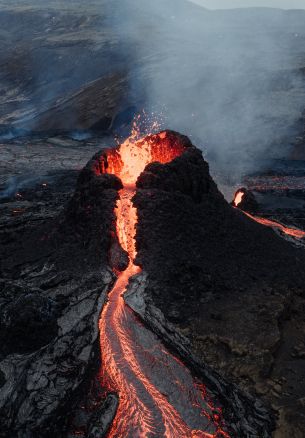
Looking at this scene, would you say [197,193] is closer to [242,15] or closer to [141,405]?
[141,405]

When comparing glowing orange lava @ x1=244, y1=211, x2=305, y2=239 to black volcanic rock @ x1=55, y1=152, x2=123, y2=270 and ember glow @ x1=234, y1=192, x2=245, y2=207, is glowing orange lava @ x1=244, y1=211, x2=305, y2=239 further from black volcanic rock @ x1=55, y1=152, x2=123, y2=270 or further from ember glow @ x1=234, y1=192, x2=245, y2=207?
black volcanic rock @ x1=55, y1=152, x2=123, y2=270

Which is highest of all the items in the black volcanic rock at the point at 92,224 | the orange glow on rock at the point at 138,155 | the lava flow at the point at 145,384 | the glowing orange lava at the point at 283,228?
the orange glow on rock at the point at 138,155

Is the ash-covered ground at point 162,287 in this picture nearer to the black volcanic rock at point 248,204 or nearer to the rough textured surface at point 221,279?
the rough textured surface at point 221,279

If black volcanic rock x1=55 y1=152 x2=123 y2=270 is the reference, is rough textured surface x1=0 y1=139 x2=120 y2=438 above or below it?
below

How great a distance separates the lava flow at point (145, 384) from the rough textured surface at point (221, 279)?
49cm

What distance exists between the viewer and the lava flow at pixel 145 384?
5.27 m

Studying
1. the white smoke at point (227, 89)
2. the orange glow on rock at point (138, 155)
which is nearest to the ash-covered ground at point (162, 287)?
the orange glow on rock at point (138, 155)

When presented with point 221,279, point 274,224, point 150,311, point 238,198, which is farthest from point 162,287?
point 238,198

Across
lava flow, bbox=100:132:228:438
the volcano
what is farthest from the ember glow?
lava flow, bbox=100:132:228:438

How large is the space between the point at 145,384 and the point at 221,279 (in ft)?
8.87

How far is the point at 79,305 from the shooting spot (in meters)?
7.22

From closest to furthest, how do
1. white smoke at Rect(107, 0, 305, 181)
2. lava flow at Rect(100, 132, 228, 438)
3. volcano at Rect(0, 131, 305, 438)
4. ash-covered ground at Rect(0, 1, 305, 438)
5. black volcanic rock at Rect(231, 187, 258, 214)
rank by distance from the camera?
lava flow at Rect(100, 132, 228, 438) → volcano at Rect(0, 131, 305, 438) → ash-covered ground at Rect(0, 1, 305, 438) → black volcanic rock at Rect(231, 187, 258, 214) → white smoke at Rect(107, 0, 305, 181)

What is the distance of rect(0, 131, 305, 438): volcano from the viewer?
548 cm

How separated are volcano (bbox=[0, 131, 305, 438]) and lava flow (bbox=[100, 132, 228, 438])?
0.6 inches
